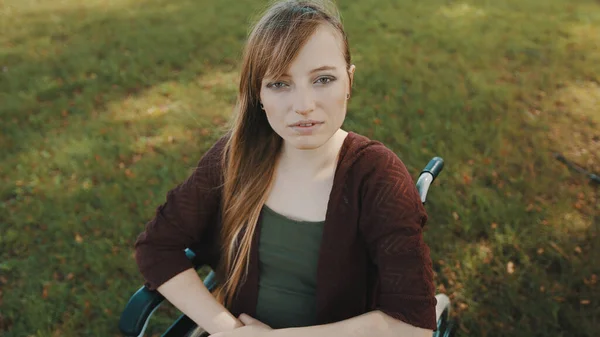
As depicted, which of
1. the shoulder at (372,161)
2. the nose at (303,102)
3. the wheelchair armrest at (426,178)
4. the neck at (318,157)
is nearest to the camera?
the nose at (303,102)

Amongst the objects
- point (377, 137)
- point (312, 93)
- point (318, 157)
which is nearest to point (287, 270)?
point (318, 157)

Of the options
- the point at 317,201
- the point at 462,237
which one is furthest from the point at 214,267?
the point at 462,237

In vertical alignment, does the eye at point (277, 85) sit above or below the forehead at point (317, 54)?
below

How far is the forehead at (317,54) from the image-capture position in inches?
57.9

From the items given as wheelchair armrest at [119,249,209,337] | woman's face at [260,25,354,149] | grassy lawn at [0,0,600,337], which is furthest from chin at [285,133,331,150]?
grassy lawn at [0,0,600,337]

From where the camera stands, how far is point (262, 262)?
171 cm

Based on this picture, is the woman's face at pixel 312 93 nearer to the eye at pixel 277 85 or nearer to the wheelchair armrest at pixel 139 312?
the eye at pixel 277 85

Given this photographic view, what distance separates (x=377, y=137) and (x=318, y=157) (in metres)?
2.40

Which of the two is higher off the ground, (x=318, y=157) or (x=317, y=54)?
(x=317, y=54)

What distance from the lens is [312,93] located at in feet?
4.85

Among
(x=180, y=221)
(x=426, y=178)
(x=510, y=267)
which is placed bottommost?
(x=510, y=267)

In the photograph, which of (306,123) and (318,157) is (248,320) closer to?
(318,157)

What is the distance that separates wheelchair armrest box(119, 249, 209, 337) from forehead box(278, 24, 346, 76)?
857 millimetres

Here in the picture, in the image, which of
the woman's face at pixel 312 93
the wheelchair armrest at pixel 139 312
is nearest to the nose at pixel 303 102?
the woman's face at pixel 312 93
